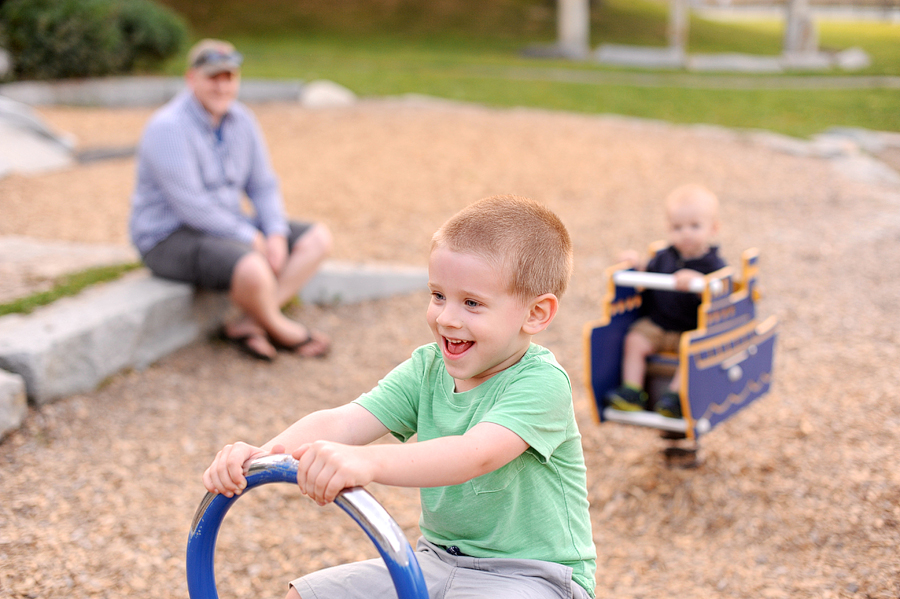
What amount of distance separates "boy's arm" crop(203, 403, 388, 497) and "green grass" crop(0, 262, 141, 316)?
263 cm

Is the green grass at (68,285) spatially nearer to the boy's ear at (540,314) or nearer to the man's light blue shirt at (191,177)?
the man's light blue shirt at (191,177)

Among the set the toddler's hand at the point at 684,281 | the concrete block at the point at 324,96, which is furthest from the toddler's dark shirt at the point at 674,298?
the concrete block at the point at 324,96

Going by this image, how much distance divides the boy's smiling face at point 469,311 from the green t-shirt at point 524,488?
0.09 meters

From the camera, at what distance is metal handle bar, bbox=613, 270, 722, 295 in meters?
3.16

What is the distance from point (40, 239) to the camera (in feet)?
18.6

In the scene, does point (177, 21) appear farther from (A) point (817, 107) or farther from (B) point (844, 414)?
(B) point (844, 414)

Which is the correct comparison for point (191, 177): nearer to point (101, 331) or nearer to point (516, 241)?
point (101, 331)

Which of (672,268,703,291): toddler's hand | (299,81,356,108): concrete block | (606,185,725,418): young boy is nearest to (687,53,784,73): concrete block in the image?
(299,81,356,108): concrete block

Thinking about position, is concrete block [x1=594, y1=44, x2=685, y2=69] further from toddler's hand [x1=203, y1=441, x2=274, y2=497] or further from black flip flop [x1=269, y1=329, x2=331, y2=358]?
toddler's hand [x1=203, y1=441, x2=274, y2=497]

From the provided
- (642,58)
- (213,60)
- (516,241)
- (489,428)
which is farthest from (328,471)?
(642,58)

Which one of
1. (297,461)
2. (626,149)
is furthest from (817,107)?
(297,461)

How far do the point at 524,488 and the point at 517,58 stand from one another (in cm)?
1910

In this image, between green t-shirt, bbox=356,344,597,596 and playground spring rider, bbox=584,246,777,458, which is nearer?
green t-shirt, bbox=356,344,597,596

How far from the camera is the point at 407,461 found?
58.2 inches
